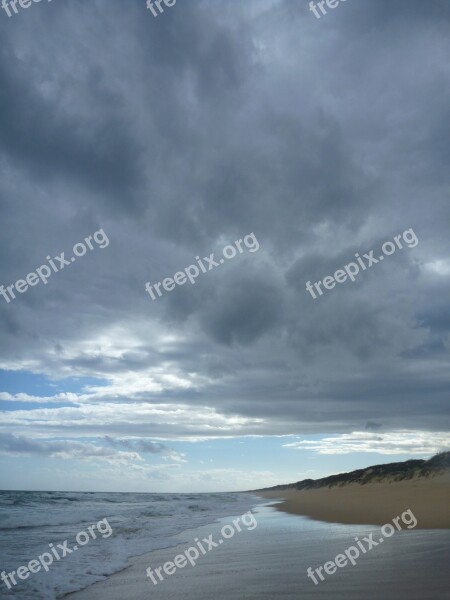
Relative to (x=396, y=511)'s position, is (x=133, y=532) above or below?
above

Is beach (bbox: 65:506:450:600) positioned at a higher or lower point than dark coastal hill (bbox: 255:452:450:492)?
higher

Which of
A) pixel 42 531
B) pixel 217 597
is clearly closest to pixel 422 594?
pixel 217 597

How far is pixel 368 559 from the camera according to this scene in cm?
1183

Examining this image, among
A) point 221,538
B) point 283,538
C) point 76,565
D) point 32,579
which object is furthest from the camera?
point 221,538

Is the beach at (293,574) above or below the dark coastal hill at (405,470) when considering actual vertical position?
above

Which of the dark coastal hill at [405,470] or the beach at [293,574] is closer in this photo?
the beach at [293,574]

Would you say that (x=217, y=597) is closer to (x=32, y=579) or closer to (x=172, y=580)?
(x=172, y=580)

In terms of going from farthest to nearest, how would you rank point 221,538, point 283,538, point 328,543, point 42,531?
point 42,531 < point 221,538 < point 283,538 < point 328,543

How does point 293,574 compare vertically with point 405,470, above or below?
above

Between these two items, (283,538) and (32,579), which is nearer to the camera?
(32,579)

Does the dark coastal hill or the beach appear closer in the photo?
the beach

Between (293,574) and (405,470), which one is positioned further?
(405,470)

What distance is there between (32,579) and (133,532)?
12624mm

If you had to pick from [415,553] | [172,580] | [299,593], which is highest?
[172,580]
